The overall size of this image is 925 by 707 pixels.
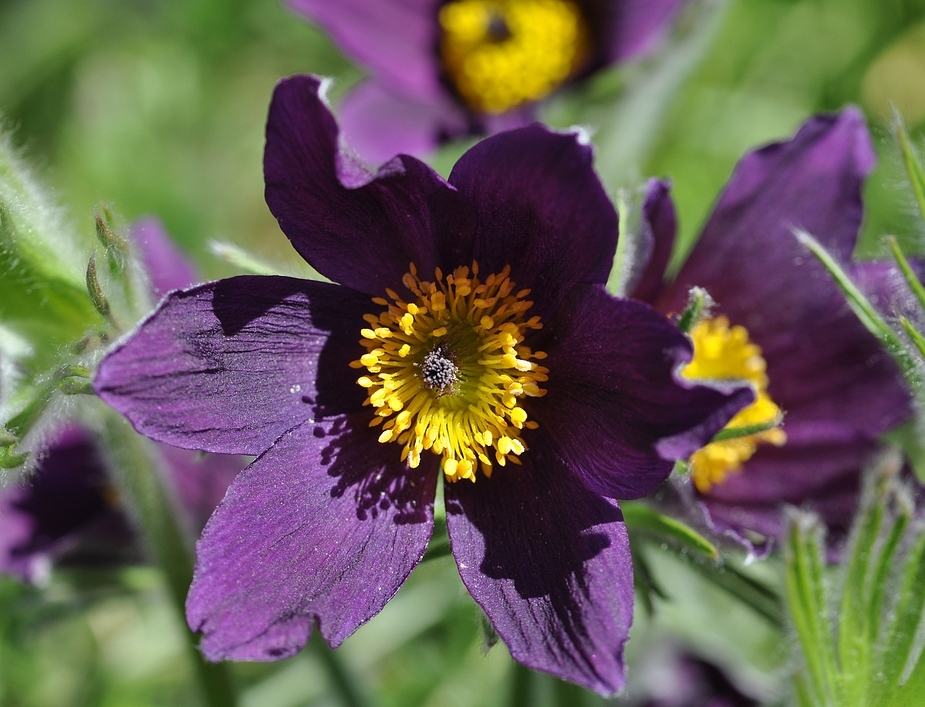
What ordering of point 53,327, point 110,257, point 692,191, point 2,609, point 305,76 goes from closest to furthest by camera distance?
point 305,76
point 110,257
point 53,327
point 2,609
point 692,191

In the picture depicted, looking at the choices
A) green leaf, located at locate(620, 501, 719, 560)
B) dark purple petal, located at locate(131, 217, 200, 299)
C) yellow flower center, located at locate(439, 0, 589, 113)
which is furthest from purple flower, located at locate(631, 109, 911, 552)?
yellow flower center, located at locate(439, 0, 589, 113)

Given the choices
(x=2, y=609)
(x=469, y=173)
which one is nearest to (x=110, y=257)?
(x=469, y=173)

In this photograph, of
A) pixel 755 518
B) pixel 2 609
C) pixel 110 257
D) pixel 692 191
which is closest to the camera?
pixel 110 257

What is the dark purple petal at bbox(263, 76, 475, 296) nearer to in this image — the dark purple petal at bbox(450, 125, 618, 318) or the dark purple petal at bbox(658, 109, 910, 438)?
the dark purple petal at bbox(450, 125, 618, 318)

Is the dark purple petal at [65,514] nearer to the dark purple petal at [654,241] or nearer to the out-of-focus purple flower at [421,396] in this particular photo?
the out-of-focus purple flower at [421,396]

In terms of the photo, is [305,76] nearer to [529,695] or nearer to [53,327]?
[53,327]

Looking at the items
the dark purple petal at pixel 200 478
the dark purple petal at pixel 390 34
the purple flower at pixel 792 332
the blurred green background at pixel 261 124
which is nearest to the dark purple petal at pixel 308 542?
the purple flower at pixel 792 332

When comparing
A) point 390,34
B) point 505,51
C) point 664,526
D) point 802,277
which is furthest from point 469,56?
point 664,526

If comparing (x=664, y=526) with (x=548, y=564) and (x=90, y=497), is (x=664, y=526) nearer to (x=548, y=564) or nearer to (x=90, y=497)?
(x=548, y=564)
